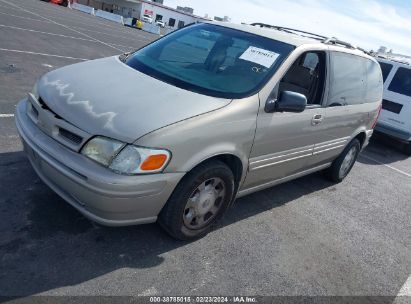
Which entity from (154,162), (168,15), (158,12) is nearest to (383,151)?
(154,162)

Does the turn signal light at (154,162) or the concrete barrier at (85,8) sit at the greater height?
the turn signal light at (154,162)

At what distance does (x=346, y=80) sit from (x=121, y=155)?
10.6 feet

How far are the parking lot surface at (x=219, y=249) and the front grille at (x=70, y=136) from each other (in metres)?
0.82

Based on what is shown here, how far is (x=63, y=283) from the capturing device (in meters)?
2.62

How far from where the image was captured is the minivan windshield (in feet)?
11.2

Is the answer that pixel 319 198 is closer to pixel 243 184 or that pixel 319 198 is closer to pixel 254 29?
pixel 243 184

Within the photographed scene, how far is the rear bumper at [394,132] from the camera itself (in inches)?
332

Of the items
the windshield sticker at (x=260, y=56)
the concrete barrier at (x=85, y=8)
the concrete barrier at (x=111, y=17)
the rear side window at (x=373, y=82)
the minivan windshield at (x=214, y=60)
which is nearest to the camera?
the minivan windshield at (x=214, y=60)

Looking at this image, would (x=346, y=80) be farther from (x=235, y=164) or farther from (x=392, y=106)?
(x=392, y=106)

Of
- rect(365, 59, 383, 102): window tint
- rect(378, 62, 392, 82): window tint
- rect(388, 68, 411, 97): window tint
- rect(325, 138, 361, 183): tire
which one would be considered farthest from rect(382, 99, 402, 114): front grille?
rect(325, 138, 361, 183): tire

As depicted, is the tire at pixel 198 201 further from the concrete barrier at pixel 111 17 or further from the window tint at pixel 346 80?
the concrete barrier at pixel 111 17

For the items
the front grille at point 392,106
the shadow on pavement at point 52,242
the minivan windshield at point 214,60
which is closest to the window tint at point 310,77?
the minivan windshield at point 214,60

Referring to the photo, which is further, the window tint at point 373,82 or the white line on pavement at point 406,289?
the window tint at point 373,82

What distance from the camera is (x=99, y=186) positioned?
261 cm
